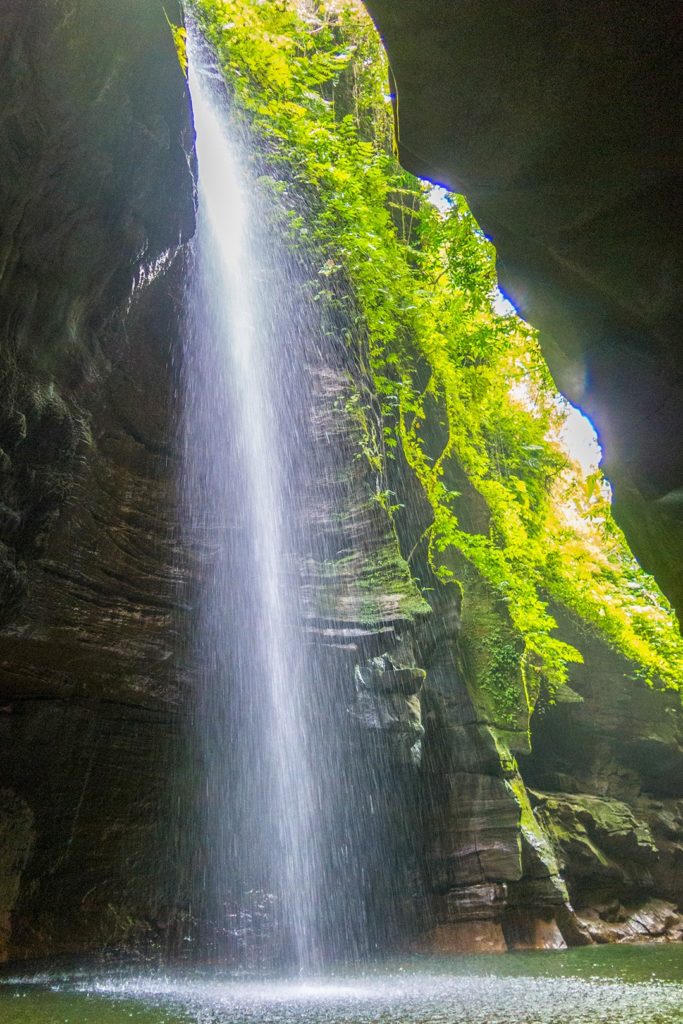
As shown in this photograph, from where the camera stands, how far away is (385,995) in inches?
192

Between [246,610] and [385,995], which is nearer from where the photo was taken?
[385,995]

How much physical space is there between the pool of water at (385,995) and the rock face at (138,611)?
129 centimetres

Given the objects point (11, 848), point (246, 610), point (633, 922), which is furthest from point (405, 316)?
point (633, 922)

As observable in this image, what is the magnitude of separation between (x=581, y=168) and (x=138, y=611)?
6259 mm

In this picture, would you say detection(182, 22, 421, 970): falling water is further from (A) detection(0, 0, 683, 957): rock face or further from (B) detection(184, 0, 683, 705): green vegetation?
(B) detection(184, 0, 683, 705): green vegetation

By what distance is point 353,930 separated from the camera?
Answer: 8242mm

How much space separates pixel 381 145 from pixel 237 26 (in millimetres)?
3221

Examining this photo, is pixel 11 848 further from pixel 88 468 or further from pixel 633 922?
pixel 633 922

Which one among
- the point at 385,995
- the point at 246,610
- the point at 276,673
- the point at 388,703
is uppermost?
the point at 246,610

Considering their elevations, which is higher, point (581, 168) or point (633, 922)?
point (581, 168)

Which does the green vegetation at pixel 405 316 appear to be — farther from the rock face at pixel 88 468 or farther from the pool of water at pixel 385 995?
the pool of water at pixel 385 995

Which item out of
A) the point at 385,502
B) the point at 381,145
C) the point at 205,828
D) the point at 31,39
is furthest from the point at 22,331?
the point at 381,145

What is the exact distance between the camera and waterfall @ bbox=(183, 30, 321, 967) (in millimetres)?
8008

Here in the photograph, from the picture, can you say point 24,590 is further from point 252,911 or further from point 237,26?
point 237,26
